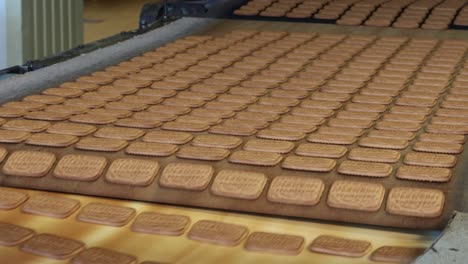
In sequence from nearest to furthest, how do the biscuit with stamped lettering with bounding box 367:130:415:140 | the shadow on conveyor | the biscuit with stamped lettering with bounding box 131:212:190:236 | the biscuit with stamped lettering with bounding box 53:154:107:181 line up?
the shadow on conveyor < the biscuit with stamped lettering with bounding box 131:212:190:236 < the biscuit with stamped lettering with bounding box 53:154:107:181 < the biscuit with stamped lettering with bounding box 367:130:415:140

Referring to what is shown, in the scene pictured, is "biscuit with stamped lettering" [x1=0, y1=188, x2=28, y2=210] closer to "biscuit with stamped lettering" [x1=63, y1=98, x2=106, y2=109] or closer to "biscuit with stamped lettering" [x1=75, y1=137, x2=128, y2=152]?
"biscuit with stamped lettering" [x1=75, y1=137, x2=128, y2=152]

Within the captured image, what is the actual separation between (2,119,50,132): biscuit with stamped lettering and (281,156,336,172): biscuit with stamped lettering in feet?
2.11

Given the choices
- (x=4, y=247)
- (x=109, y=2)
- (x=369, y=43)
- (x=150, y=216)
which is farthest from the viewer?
(x=109, y=2)

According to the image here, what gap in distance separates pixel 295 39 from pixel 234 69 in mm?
617

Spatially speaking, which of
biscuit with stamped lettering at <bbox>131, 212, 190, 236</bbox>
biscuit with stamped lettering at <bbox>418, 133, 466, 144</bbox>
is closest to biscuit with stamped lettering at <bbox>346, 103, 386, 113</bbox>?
biscuit with stamped lettering at <bbox>418, 133, 466, 144</bbox>

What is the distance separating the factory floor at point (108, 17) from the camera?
7.17 m

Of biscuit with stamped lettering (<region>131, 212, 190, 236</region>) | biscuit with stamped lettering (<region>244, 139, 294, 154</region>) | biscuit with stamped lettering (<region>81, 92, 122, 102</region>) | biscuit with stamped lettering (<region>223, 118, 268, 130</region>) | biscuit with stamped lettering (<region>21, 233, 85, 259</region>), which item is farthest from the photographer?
biscuit with stamped lettering (<region>81, 92, 122, 102</region>)

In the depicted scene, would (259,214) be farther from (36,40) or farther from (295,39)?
(36,40)

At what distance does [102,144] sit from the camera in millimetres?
1986

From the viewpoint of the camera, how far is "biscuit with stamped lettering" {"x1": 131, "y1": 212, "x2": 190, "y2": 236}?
164 cm

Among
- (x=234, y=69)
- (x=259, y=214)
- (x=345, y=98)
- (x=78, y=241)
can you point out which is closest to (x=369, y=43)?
(x=234, y=69)

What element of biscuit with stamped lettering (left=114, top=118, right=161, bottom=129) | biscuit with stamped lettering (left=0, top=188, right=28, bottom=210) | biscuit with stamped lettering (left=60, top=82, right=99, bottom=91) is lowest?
biscuit with stamped lettering (left=0, top=188, right=28, bottom=210)

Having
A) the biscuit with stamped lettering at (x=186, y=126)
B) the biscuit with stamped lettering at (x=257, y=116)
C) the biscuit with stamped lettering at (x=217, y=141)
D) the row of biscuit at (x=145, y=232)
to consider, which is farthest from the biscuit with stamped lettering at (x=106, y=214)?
the biscuit with stamped lettering at (x=257, y=116)

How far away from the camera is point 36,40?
4031mm
